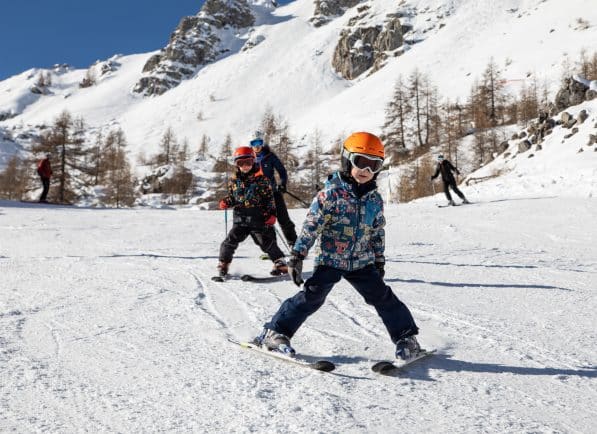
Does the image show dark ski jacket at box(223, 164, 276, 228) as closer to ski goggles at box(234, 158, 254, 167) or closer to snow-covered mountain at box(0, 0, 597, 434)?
ski goggles at box(234, 158, 254, 167)

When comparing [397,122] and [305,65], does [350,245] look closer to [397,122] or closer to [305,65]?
[397,122]

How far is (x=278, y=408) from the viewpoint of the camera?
95.1 inches

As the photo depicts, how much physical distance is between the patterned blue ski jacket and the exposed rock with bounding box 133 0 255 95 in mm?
123083

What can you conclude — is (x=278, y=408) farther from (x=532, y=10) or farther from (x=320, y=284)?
(x=532, y=10)

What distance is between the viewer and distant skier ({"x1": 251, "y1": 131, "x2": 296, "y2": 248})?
714 centimetres

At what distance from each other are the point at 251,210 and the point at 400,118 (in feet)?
146

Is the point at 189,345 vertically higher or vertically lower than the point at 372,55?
lower

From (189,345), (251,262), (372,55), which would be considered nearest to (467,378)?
(189,345)

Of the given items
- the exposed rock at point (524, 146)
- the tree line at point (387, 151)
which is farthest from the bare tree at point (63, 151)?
the exposed rock at point (524, 146)

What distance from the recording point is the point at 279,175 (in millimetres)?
7328

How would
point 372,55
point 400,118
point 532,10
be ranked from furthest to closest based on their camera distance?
1. point 372,55
2. point 532,10
3. point 400,118

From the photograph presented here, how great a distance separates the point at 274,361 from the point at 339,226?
41.5 inches

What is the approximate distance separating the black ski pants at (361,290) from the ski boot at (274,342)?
39 millimetres

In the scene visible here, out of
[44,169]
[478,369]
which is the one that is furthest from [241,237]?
[44,169]
